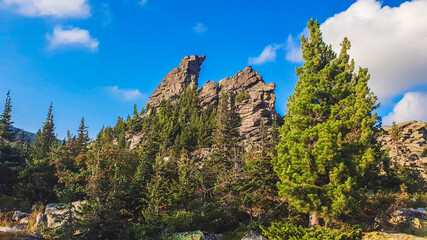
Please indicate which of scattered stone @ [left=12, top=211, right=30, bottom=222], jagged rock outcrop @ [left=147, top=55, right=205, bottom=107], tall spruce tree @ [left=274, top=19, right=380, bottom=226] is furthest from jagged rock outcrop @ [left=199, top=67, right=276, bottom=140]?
scattered stone @ [left=12, top=211, right=30, bottom=222]

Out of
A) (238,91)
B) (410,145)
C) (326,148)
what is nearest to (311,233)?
(326,148)

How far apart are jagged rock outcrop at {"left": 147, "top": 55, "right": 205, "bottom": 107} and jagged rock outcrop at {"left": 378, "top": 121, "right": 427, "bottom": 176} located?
78009mm

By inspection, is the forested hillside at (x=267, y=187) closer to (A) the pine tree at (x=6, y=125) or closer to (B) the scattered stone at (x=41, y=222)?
(B) the scattered stone at (x=41, y=222)

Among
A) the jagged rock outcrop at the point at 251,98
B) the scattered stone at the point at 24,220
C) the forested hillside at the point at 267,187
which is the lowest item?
the scattered stone at the point at 24,220

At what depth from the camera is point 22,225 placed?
14031 millimetres

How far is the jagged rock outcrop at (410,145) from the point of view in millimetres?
32875

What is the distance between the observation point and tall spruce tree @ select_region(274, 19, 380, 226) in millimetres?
11586

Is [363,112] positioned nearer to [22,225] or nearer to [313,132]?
[313,132]

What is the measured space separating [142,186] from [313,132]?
10284mm

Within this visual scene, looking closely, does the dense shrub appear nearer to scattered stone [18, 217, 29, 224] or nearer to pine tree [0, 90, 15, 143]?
scattered stone [18, 217, 29, 224]

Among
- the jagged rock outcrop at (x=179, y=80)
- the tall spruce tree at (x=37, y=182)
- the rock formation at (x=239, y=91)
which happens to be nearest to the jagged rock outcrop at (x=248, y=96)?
the rock formation at (x=239, y=91)

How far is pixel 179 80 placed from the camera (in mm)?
107812

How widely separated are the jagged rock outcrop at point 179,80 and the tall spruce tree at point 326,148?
90794 millimetres

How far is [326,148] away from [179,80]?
100583mm
